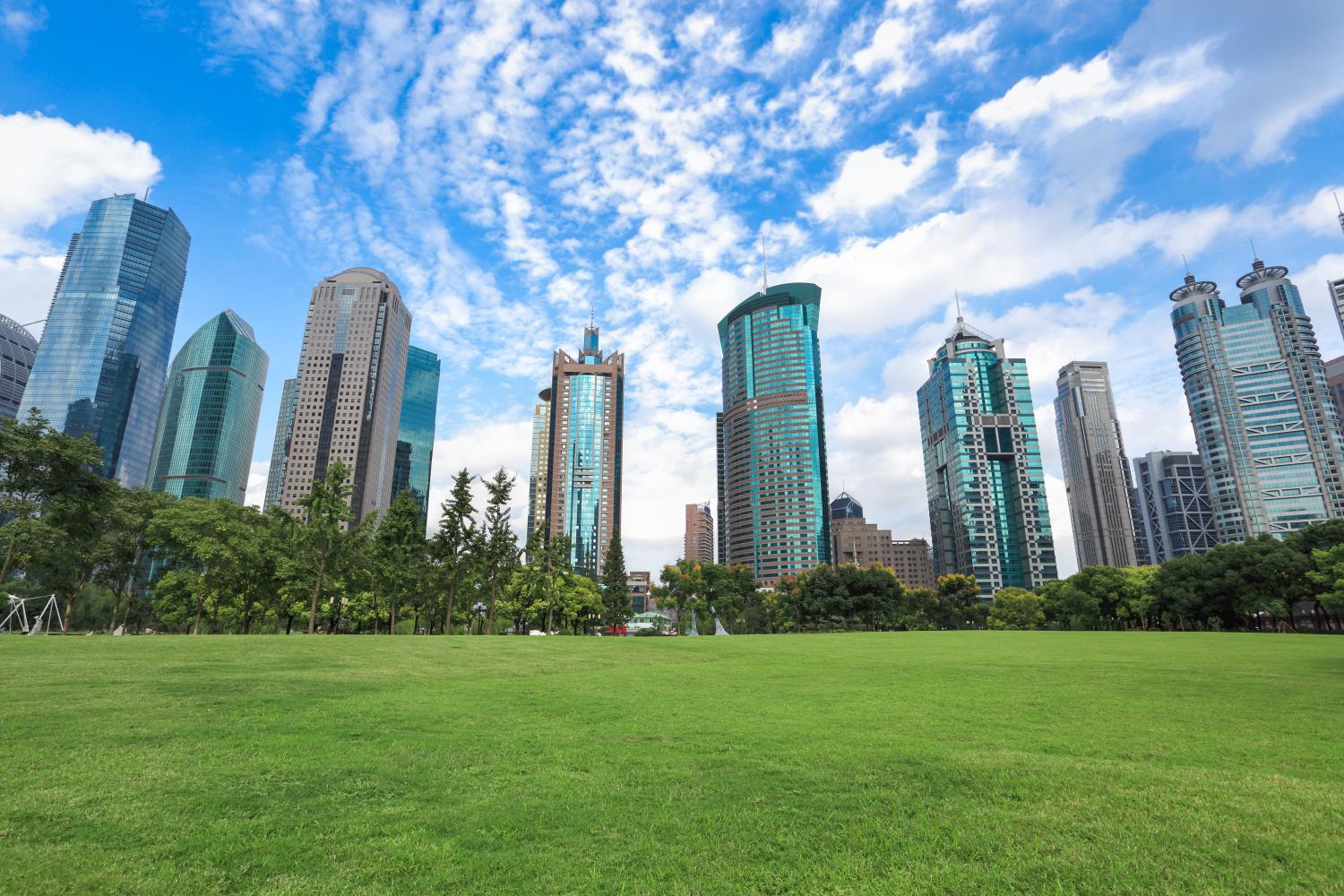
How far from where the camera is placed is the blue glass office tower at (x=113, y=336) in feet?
571

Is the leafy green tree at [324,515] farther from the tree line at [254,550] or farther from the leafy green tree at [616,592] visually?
the leafy green tree at [616,592]

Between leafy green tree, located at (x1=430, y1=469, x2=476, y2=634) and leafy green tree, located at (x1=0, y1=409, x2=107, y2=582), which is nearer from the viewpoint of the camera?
leafy green tree, located at (x1=0, y1=409, x2=107, y2=582)

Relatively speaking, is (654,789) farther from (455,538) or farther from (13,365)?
(13,365)

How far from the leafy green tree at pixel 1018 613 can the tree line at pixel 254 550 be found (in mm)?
57007

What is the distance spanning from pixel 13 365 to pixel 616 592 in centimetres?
19574

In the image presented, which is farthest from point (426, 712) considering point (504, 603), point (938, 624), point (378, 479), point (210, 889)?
point (378, 479)

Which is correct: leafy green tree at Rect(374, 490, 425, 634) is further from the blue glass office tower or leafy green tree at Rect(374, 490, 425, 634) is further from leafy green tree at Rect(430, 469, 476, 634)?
the blue glass office tower

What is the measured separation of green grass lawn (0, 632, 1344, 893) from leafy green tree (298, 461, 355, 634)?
2711cm

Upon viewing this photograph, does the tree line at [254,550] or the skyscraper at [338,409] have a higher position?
the skyscraper at [338,409]

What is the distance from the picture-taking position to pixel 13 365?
169750 mm

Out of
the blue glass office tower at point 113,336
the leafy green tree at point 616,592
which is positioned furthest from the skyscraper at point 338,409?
the leafy green tree at point 616,592

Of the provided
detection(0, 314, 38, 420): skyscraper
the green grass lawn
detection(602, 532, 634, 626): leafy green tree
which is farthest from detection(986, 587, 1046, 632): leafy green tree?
detection(0, 314, 38, 420): skyscraper

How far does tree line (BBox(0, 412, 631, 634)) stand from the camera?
108ft

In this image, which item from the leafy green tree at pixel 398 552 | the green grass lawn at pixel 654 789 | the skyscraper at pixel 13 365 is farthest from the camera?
the skyscraper at pixel 13 365
